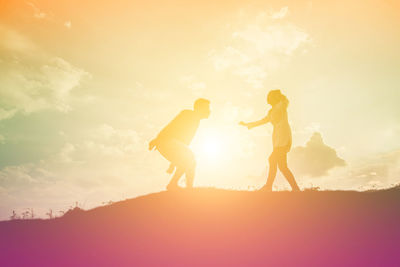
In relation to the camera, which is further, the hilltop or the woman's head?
the woman's head

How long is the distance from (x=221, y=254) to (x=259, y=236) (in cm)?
99

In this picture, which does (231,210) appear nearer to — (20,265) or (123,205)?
(123,205)

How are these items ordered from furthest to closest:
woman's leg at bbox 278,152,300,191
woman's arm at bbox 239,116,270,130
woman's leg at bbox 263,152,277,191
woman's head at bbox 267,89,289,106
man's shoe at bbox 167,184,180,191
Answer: woman's arm at bbox 239,116,270,130 < woman's head at bbox 267,89,289,106 < woman's leg at bbox 263,152,277,191 < woman's leg at bbox 278,152,300,191 < man's shoe at bbox 167,184,180,191

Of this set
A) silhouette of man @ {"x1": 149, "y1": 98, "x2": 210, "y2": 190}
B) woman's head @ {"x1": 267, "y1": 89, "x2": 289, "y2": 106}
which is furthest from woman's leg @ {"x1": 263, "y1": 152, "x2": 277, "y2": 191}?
silhouette of man @ {"x1": 149, "y1": 98, "x2": 210, "y2": 190}

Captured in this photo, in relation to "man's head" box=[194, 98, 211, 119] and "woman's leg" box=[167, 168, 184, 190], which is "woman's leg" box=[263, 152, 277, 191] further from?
"woman's leg" box=[167, 168, 184, 190]

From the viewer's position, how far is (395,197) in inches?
327

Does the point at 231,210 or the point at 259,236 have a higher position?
the point at 231,210

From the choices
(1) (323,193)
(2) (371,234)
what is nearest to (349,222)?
(2) (371,234)

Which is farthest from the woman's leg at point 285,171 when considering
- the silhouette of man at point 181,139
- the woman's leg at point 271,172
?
the silhouette of man at point 181,139

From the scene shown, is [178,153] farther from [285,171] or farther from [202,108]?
[285,171]

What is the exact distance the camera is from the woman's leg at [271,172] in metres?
8.80

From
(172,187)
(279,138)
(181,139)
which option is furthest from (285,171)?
(172,187)

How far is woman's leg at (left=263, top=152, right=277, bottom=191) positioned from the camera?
8.80 metres

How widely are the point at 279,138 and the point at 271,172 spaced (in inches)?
38.2
